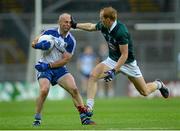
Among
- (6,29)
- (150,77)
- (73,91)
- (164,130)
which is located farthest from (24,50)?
(164,130)

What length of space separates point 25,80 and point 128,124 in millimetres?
19726

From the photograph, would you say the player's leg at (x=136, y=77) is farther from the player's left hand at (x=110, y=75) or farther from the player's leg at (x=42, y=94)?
the player's leg at (x=42, y=94)

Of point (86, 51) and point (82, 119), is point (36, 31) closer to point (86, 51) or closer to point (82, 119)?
point (86, 51)

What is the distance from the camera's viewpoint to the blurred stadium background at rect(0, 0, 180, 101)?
36.8 metres

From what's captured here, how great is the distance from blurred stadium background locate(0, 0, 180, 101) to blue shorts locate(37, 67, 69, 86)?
59.1ft

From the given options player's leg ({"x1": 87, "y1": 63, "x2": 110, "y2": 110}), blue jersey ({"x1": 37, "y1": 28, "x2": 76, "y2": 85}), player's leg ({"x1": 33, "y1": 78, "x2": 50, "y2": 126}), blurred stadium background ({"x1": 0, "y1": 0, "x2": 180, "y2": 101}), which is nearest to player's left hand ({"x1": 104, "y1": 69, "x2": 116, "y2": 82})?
player's leg ({"x1": 87, "y1": 63, "x2": 110, "y2": 110})

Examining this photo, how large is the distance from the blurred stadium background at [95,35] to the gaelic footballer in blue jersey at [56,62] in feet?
59.2

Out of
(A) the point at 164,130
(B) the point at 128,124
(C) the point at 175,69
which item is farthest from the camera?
(C) the point at 175,69

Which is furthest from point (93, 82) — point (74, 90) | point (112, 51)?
point (112, 51)

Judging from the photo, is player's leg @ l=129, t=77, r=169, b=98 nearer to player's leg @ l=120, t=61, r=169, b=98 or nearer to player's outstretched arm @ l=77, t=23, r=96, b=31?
player's leg @ l=120, t=61, r=169, b=98

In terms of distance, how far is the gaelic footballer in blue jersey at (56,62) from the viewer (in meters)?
17.5

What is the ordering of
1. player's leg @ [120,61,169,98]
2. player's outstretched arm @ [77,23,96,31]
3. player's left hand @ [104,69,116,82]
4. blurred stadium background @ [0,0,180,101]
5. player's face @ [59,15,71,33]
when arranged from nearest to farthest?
1. player's face @ [59,15,71,33]
2. player's left hand @ [104,69,116,82]
3. player's outstretched arm @ [77,23,96,31]
4. player's leg @ [120,61,169,98]
5. blurred stadium background @ [0,0,180,101]

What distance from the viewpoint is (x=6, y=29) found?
38.8 metres

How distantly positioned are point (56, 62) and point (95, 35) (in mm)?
20183
